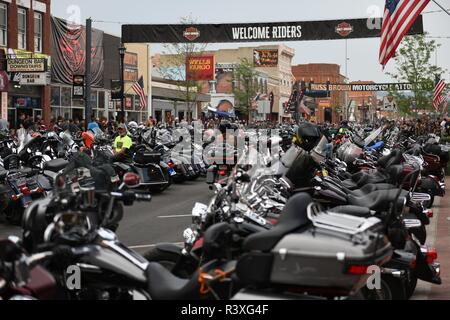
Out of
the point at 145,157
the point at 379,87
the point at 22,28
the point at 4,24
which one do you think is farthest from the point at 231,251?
the point at 379,87

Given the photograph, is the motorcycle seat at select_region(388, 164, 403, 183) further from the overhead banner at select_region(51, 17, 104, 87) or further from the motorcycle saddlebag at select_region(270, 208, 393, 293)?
the overhead banner at select_region(51, 17, 104, 87)

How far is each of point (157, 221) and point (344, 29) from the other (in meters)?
15.1

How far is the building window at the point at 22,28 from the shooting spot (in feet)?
108

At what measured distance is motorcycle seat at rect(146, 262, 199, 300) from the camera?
4.71 meters

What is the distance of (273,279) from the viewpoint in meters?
4.57

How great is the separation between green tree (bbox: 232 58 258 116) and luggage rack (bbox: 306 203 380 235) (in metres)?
68.0

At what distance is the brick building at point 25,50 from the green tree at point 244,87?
3925 centimetres

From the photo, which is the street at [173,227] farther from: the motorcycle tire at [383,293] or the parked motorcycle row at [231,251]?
the motorcycle tire at [383,293]

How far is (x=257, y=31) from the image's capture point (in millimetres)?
25703

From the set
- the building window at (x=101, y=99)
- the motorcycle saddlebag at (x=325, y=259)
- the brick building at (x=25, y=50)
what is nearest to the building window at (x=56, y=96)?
the brick building at (x=25, y=50)

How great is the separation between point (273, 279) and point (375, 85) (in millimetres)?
62239

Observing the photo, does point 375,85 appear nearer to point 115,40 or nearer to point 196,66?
point 196,66

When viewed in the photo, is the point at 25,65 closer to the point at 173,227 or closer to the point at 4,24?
the point at 4,24

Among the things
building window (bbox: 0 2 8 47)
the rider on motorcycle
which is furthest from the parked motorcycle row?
building window (bbox: 0 2 8 47)
